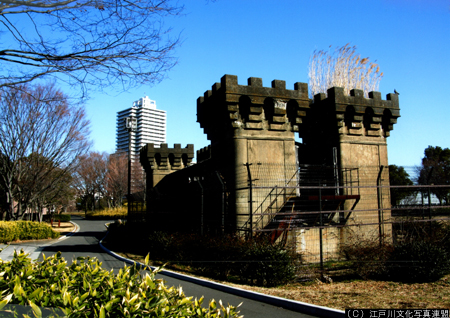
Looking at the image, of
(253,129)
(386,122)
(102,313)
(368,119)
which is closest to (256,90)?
(253,129)

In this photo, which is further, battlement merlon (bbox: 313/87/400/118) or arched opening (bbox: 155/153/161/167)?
arched opening (bbox: 155/153/161/167)

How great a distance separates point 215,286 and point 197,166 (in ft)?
31.6

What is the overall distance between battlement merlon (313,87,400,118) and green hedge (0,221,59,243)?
75.1 ft

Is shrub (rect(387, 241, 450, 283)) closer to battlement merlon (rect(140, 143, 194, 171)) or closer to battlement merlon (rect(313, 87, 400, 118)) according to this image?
battlement merlon (rect(313, 87, 400, 118))

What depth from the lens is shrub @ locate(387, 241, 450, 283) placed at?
10.1m

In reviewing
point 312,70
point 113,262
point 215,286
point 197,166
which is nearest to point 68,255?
point 113,262

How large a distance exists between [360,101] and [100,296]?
47.3ft

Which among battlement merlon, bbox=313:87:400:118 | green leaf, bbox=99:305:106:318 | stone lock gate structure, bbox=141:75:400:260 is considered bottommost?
green leaf, bbox=99:305:106:318

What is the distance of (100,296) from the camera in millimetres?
3402

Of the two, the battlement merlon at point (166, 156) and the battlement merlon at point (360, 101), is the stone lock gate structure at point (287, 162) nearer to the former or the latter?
the battlement merlon at point (360, 101)

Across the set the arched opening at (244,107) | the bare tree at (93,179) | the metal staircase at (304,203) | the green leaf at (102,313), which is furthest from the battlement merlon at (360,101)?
the bare tree at (93,179)

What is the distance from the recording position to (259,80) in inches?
549

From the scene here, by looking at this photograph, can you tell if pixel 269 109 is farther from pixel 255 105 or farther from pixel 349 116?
pixel 349 116

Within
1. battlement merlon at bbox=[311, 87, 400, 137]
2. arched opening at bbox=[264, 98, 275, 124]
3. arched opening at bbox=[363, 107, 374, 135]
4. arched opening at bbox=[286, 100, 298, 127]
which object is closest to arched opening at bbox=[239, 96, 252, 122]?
arched opening at bbox=[264, 98, 275, 124]
